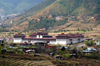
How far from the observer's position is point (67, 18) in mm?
163000

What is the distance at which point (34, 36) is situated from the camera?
105750 mm

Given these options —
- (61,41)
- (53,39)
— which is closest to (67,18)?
(53,39)

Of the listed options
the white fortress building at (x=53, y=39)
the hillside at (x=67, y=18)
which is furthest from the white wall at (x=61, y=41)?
the hillside at (x=67, y=18)

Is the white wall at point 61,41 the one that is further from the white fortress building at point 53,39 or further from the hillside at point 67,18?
the hillside at point 67,18

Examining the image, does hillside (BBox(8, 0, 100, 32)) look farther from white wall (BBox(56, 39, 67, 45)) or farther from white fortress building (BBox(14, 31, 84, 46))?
white wall (BBox(56, 39, 67, 45))

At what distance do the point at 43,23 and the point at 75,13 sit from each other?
27.4 meters

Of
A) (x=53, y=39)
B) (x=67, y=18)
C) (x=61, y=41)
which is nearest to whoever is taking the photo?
(x=61, y=41)

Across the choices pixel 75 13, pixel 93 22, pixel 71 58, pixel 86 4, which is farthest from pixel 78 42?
pixel 86 4

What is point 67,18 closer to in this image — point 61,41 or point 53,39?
point 53,39

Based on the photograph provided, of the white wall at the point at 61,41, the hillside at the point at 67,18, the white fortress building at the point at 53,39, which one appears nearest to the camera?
the white wall at the point at 61,41

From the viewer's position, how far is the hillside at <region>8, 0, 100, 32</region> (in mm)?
146000

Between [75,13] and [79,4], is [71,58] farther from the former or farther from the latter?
[79,4]

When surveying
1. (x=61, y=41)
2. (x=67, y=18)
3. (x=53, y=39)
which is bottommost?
(x=61, y=41)

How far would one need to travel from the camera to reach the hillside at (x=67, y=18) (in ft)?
479
